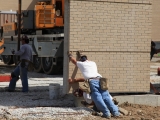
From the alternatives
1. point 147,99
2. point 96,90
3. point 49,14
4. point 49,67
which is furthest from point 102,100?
point 49,14

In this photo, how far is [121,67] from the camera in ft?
34.1

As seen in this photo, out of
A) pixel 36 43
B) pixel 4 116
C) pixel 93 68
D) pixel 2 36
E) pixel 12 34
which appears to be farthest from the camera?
pixel 2 36

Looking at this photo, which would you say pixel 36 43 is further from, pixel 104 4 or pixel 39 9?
pixel 104 4

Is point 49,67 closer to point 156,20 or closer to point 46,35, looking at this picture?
point 46,35

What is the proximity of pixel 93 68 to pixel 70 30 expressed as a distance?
109 cm

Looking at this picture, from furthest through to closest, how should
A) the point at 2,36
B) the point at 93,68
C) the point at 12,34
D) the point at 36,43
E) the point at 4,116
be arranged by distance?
the point at 2,36 < the point at 12,34 < the point at 36,43 < the point at 93,68 < the point at 4,116

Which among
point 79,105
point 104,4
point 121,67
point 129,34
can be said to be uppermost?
point 104,4

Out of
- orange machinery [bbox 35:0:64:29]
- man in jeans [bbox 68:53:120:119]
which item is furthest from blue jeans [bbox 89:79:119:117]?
orange machinery [bbox 35:0:64:29]

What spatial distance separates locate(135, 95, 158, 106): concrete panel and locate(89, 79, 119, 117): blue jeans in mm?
1432

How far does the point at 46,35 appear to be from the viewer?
1814 cm

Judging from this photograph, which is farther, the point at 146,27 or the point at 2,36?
the point at 2,36

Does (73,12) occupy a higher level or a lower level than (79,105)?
higher

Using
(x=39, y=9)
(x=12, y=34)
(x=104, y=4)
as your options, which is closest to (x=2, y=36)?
(x=12, y=34)

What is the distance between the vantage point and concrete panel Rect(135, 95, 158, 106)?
1045cm
